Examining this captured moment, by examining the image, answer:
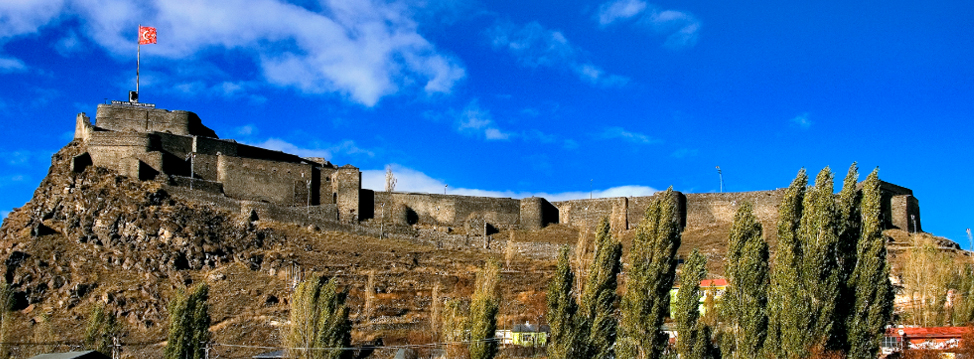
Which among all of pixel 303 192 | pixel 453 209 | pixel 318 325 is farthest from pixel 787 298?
pixel 453 209

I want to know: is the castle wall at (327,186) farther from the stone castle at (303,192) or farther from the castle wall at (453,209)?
the castle wall at (453,209)

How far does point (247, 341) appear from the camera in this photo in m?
44.8

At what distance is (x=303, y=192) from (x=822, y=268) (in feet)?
135

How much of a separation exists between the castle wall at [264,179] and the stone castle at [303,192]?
0.20 feet

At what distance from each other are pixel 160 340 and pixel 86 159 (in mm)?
20186

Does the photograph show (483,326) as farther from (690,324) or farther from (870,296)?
(870,296)

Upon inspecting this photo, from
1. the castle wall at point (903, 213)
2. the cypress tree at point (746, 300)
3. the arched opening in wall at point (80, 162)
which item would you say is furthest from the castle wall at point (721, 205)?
the arched opening in wall at point (80, 162)

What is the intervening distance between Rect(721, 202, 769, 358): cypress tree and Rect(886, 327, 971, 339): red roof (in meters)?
5.78

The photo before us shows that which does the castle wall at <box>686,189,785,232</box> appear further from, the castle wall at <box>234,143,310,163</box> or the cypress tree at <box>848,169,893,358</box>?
the cypress tree at <box>848,169,893,358</box>

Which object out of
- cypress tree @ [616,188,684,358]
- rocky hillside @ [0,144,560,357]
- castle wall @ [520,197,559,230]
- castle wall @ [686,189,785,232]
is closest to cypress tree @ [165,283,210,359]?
rocky hillside @ [0,144,560,357]

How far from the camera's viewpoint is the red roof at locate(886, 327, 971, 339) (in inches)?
1469

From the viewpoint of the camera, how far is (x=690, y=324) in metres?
33.8

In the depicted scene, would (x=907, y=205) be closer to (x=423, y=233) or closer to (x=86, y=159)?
(x=423, y=233)

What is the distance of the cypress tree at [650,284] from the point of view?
111 ft
